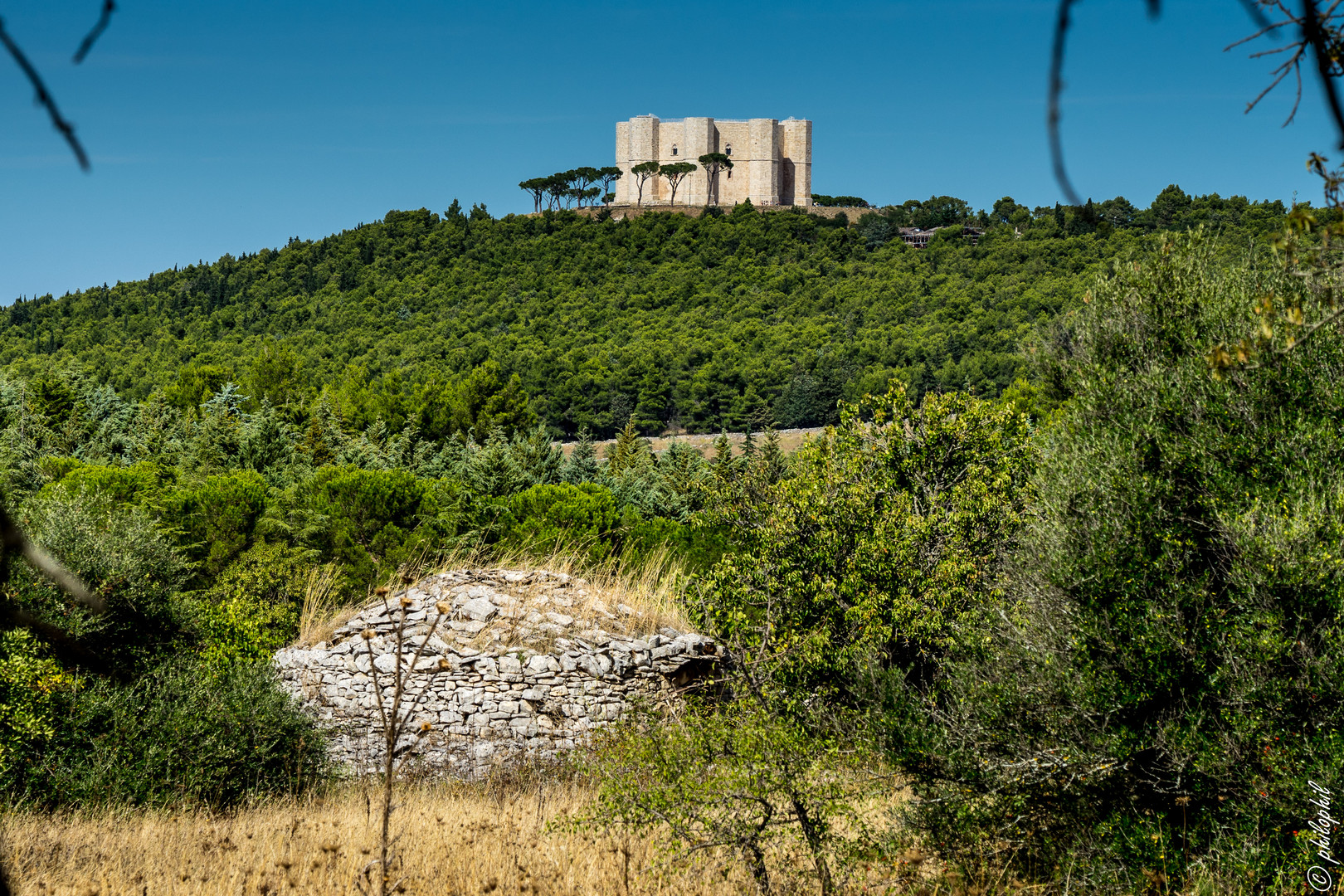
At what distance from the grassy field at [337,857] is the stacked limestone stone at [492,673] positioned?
2.43 meters

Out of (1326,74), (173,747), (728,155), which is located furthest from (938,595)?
(728,155)

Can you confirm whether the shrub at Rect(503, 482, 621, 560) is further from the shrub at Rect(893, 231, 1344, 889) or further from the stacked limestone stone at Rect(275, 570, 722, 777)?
the shrub at Rect(893, 231, 1344, 889)

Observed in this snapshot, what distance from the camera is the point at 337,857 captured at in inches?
198

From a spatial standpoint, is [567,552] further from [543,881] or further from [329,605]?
[543,881]

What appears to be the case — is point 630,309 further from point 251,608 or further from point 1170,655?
point 1170,655

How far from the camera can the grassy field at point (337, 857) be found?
4738mm

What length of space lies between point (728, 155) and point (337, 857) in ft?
349

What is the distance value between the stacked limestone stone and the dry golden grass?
240 cm

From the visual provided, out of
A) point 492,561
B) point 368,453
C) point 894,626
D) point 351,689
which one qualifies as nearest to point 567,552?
point 492,561

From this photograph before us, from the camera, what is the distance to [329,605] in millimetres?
12367

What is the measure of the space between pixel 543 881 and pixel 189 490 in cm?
1147

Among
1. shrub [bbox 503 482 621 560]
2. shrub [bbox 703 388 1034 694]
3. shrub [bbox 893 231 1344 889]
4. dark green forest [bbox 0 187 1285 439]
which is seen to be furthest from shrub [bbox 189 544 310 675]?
dark green forest [bbox 0 187 1285 439]

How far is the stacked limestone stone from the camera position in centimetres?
913

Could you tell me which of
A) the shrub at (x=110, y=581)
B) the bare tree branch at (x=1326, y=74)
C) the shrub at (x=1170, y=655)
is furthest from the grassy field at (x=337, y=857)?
the bare tree branch at (x=1326, y=74)
